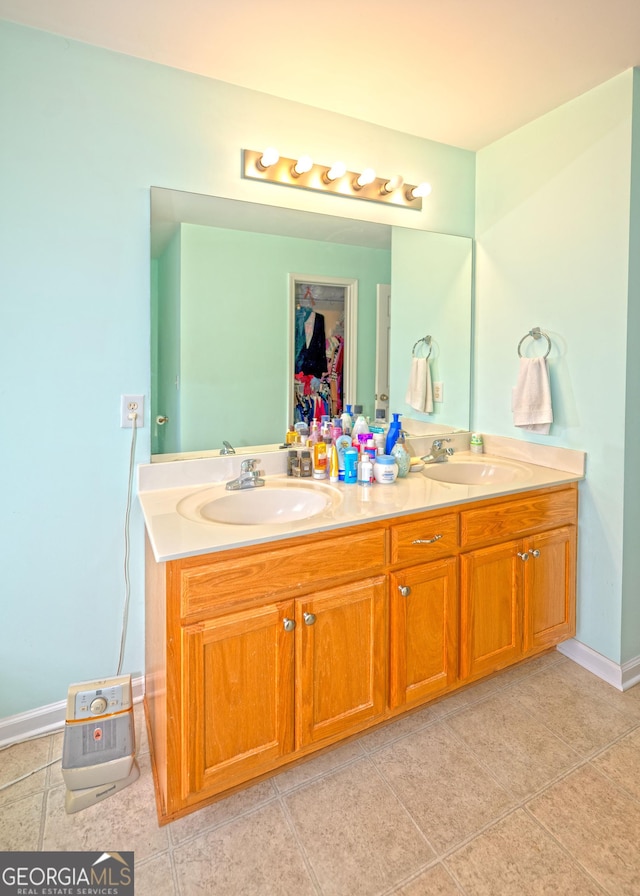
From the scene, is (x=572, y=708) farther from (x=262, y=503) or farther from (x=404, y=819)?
(x=262, y=503)

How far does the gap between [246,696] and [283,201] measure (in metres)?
1.72

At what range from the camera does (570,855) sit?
1298mm

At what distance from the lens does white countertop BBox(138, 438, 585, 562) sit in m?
1.32

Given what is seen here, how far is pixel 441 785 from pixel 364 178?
7.15 feet

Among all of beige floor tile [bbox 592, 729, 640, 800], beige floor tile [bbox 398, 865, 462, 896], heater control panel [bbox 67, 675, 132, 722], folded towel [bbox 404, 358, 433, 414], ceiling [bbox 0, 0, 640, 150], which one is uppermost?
ceiling [bbox 0, 0, 640, 150]

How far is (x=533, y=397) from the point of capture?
83.4 inches

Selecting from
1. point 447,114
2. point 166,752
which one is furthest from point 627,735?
point 447,114

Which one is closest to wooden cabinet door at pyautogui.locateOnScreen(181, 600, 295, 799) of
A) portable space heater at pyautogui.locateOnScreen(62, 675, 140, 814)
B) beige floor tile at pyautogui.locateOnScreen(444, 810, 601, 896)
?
portable space heater at pyautogui.locateOnScreen(62, 675, 140, 814)

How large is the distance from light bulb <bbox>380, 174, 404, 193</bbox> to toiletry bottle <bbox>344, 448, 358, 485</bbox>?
1120 mm

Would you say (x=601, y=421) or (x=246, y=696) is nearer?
(x=246, y=696)

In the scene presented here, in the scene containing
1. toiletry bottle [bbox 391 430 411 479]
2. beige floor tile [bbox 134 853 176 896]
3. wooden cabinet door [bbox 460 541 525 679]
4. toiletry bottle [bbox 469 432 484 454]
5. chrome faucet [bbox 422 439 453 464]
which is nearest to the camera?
beige floor tile [bbox 134 853 176 896]

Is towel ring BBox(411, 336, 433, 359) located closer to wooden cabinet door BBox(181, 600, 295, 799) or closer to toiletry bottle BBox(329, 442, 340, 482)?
toiletry bottle BBox(329, 442, 340, 482)

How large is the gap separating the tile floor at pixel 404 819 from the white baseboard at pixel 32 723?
0.04 meters

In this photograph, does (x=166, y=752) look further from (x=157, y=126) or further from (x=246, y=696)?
(x=157, y=126)
